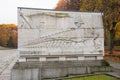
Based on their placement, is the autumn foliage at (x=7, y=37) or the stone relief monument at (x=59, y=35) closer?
the stone relief monument at (x=59, y=35)

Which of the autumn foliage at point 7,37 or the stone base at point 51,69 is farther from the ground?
the autumn foliage at point 7,37

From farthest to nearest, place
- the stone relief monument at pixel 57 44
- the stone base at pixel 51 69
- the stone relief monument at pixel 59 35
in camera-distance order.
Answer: the stone relief monument at pixel 59 35
the stone relief monument at pixel 57 44
the stone base at pixel 51 69

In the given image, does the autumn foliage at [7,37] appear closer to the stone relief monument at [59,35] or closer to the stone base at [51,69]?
the stone relief monument at [59,35]

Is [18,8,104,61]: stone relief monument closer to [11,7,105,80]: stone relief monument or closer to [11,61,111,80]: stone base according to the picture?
[11,7,105,80]: stone relief monument

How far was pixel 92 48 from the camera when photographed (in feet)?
43.5

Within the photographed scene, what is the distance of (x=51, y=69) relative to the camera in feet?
39.5

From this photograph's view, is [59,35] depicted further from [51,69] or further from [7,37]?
[7,37]

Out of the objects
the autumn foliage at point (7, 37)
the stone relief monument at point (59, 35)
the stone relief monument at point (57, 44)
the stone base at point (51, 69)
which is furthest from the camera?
the autumn foliage at point (7, 37)

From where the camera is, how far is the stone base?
1161 centimetres

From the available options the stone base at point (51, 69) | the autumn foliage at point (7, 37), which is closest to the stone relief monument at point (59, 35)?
the stone base at point (51, 69)

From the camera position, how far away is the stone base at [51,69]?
11609 mm

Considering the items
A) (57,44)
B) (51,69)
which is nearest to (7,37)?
(57,44)

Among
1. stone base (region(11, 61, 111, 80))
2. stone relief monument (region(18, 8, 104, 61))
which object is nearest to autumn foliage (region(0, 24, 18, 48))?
stone relief monument (region(18, 8, 104, 61))

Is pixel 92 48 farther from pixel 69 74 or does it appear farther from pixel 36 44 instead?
pixel 36 44
